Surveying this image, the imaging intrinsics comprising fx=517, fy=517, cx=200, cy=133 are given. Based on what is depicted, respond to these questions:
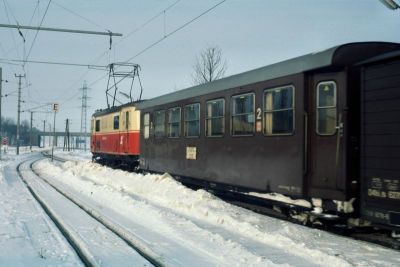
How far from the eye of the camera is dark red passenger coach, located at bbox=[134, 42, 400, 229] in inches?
305

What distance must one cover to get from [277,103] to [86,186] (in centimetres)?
973

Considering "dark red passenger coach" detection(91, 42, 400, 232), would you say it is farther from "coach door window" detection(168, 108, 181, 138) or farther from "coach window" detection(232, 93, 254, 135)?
"coach door window" detection(168, 108, 181, 138)

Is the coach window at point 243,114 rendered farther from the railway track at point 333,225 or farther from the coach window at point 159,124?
the coach window at point 159,124

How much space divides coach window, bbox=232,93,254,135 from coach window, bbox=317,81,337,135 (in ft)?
6.93

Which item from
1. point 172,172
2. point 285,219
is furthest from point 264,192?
point 172,172

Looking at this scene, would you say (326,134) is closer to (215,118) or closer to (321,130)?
(321,130)

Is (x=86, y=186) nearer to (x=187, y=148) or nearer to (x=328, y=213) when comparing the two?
(x=187, y=148)

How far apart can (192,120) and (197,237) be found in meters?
5.98

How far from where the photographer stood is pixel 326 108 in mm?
8852

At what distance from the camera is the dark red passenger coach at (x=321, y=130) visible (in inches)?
305

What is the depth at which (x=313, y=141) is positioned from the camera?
29.8ft

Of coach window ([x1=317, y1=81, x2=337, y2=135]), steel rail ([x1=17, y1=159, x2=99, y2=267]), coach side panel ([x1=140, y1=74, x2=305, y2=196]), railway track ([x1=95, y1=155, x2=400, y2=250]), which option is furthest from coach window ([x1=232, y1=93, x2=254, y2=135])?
steel rail ([x1=17, y1=159, x2=99, y2=267])

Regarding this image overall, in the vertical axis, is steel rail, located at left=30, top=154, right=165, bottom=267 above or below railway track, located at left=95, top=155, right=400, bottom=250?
below

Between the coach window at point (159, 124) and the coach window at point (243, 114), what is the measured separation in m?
5.21
